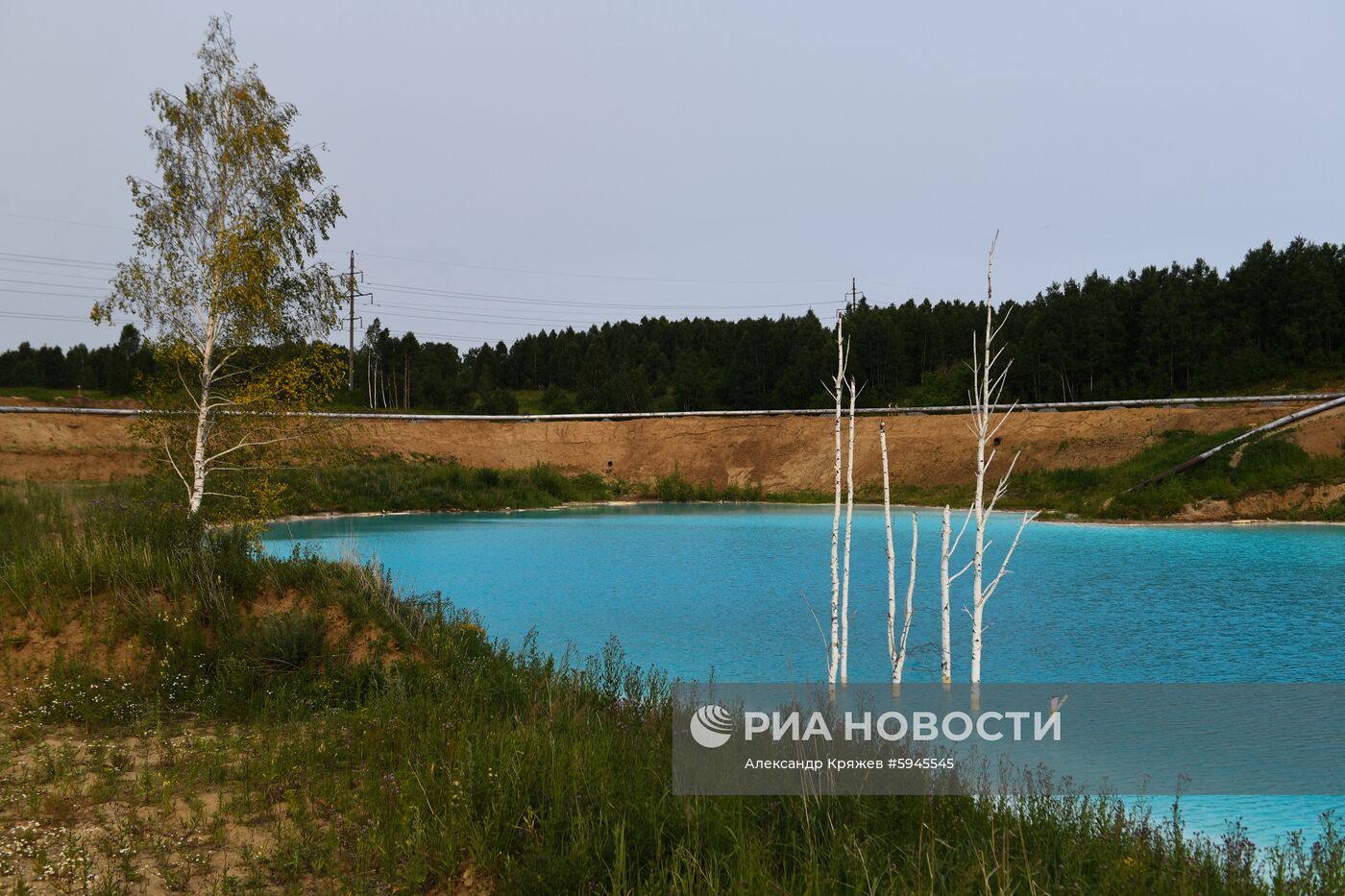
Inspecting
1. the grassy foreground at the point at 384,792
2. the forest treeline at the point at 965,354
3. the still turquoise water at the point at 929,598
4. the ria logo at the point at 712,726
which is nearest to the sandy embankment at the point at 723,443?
the forest treeline at the point at 965,354

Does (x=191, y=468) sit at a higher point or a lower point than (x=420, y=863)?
higher

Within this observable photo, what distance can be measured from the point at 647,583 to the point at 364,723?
523 inches

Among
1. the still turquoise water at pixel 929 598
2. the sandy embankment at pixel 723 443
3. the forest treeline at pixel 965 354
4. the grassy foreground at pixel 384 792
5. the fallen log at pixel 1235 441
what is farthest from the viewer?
the forest treeline at pixel 965 354

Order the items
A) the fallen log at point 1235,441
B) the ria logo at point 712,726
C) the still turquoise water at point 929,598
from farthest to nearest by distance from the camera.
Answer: the fallen log at point 1235,441, the still turquoise water at point 929,598, the ria logo at point 712,726

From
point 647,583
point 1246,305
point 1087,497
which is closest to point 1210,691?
point 647,583

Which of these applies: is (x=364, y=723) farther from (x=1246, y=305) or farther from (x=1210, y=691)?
(x=1246, y=305)

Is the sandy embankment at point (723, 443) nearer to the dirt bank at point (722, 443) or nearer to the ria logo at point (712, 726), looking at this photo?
the dirt bank at point (722, 443)

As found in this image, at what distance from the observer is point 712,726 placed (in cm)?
669

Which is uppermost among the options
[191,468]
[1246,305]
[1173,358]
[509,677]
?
[1246,305]

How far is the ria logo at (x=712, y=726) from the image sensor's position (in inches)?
256

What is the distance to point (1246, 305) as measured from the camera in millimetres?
65438

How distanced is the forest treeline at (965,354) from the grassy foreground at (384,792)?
41373mm

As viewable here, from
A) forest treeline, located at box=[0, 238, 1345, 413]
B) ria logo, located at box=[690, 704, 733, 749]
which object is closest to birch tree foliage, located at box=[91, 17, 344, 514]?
ria logo, located at box=[690, 704, 733, 749]

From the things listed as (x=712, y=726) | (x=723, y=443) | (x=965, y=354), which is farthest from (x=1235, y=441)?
(x=965, y=354)
